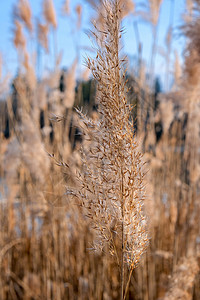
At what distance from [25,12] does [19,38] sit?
20 cm

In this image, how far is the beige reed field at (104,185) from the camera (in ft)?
1.66

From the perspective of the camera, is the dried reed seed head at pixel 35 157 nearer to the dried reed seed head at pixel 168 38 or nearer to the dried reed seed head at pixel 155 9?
the dried reed seed head at pixel 155 9

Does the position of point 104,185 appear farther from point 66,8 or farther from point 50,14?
point 66,8

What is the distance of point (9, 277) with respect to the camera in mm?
1867

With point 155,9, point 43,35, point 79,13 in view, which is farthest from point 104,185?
point 79,13

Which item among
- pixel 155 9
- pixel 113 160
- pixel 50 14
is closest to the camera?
pixel 113 160

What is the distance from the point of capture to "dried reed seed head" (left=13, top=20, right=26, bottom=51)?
85.5 inches

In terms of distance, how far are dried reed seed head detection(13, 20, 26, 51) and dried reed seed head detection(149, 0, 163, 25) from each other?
1.02 metres

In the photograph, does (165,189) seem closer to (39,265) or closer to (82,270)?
(82,270)

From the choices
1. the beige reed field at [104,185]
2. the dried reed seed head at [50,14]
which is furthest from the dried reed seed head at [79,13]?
the dried reed seed head at [50,14]

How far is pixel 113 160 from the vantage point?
1.66 ft

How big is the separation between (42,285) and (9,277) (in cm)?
29

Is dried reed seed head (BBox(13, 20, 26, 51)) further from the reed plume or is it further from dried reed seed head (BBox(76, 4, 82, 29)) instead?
the reed plume

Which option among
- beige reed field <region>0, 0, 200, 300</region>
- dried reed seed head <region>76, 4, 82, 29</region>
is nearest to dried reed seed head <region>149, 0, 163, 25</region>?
beige reed field <region>0, 0, 200, 300</region>
